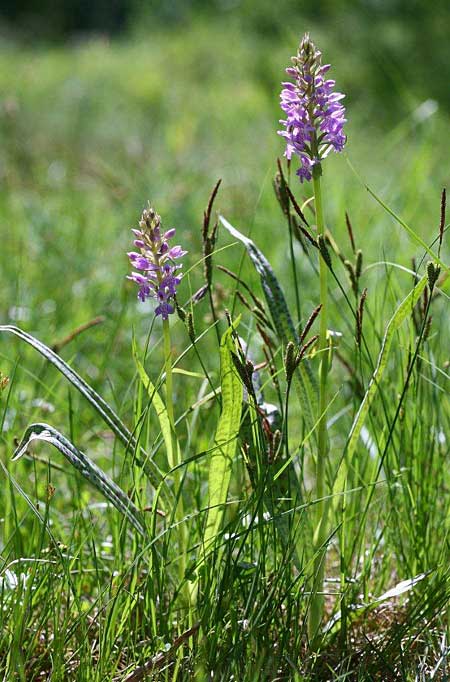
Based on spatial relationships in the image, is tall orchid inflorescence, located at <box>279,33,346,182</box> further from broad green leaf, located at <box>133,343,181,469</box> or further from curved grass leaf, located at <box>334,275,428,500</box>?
broad green leaf, located at <box>133,343,181,469</box>

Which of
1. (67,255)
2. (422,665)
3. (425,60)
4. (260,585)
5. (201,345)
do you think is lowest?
(422,665)

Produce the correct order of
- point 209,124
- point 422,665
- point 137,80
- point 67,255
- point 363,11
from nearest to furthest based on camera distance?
point 422,665
point 67,255
point 209,124
point 363,11
point 137,80

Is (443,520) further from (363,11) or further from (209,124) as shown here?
(363,11)

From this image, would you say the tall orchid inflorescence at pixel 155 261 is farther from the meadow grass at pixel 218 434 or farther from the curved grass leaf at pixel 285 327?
the curved grass leaf at pixel 285 327

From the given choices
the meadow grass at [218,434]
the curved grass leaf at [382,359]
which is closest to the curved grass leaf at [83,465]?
the meadow grass at [218,434]

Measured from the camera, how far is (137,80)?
8.01 m

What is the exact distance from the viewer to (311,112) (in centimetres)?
99

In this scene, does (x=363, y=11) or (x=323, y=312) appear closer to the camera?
(x=323, y=312)

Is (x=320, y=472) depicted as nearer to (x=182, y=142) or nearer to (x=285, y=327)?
(x=285, y=327)

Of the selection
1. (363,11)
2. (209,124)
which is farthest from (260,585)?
(363,11)

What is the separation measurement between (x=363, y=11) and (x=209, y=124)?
92.6 inches

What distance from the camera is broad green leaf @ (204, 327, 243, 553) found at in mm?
1033

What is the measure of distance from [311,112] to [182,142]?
13.9 feet

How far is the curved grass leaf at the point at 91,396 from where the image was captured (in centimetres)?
104
